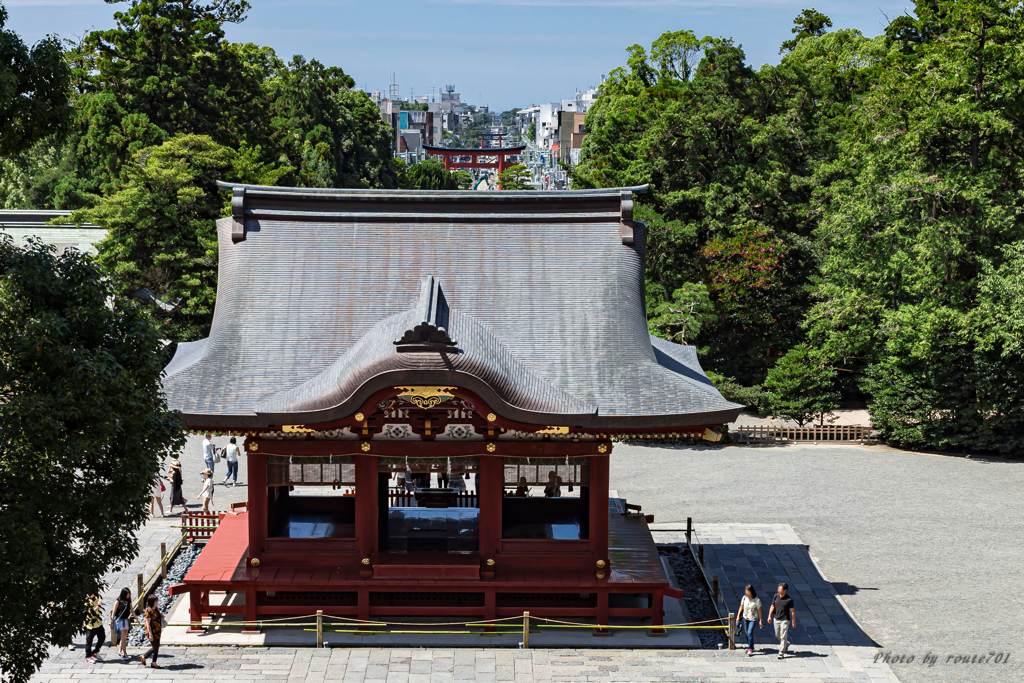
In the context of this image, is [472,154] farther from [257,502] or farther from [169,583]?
[257,502]

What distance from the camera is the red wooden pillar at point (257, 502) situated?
723 inches

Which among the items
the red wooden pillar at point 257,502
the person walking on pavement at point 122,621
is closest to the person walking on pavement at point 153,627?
the person walking on pavement at point 122,621

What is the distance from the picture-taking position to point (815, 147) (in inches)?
1693

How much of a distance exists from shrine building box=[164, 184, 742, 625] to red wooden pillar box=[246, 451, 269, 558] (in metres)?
0.04

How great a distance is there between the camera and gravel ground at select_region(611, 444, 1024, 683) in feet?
61.2

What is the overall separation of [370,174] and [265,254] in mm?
58737

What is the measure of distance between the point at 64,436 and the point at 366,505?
7783 millimetres

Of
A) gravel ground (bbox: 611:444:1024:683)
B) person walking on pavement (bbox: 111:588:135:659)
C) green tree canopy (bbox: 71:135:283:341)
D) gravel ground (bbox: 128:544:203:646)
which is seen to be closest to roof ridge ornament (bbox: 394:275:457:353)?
person walking on pavement (bbox: 111:588:135:659)

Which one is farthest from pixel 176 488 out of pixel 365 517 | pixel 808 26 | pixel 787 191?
pixel 808 26

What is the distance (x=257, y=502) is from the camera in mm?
18531

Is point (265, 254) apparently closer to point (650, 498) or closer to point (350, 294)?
point (350, 294)

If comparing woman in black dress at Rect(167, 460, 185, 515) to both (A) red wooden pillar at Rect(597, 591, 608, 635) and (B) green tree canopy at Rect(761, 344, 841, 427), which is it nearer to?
(A) red wooden pillar at Rect(597, 591, 608, 635)

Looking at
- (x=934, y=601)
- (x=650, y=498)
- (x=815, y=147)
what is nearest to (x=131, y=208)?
(x=650, y=498)

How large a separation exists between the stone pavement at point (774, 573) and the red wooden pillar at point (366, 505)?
739cm
